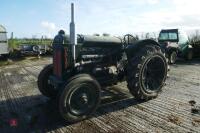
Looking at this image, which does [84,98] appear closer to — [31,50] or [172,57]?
[172,57]

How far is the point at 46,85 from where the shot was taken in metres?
6.88

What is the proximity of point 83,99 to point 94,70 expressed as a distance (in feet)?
3.77

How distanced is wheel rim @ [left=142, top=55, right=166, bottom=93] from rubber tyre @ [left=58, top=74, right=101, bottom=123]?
1.66 metres

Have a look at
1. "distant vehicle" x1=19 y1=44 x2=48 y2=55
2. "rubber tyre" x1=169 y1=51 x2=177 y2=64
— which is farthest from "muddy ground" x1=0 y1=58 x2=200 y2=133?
"distant vehicle" x1=19 y1=44 x2=48 y2=55

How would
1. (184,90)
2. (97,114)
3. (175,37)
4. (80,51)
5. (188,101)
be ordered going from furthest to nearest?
(175,37), (184,90), (188,101), (80,51), (97,114)

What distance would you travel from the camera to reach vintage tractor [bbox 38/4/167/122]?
17.7ft

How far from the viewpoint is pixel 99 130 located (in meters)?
4.94

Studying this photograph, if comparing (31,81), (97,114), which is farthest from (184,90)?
(31,81)

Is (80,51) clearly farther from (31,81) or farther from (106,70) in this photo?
(31,81)

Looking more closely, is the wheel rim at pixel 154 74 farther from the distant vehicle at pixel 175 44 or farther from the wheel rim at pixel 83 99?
the distant vehicle at pixel 175 44

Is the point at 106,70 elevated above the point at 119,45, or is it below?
below

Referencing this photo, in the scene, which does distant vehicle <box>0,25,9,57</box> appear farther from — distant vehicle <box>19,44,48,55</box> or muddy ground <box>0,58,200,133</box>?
muddy ground <box>0,58,200,133</box>

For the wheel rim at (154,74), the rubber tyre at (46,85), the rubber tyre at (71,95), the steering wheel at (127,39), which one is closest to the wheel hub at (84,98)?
the rubber tyre at (71,95)

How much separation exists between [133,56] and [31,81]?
4541 mm
